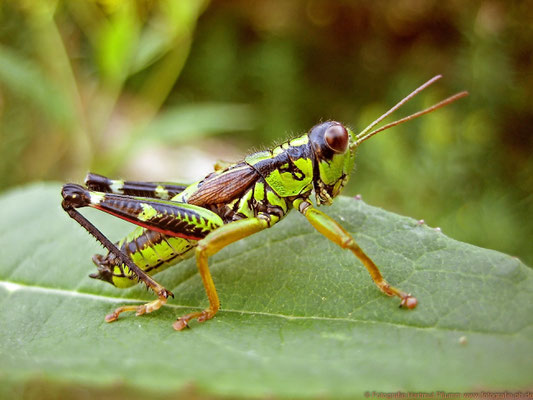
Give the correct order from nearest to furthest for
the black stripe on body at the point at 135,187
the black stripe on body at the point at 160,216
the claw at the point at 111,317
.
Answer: the claw at the point at 111,317 < the black stripe on body at the point at 160,216 < the black stripe on body at the point at 135,187

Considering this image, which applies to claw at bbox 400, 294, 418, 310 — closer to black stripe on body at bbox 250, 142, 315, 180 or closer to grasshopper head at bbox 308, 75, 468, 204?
grasshopper head at bbox 308, 75, 468, 204

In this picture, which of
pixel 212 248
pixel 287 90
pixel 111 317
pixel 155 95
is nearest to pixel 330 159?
pixel 212 248

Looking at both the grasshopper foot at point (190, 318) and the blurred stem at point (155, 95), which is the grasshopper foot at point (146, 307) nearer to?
the grasshopper foot at point (190, 318)

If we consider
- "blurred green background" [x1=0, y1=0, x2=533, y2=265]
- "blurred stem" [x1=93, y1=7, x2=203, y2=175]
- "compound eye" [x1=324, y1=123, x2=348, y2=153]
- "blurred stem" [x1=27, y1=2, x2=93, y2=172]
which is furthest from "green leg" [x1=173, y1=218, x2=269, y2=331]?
"blurred stem" [x1=27, y1=2, x2=93, y2=172]

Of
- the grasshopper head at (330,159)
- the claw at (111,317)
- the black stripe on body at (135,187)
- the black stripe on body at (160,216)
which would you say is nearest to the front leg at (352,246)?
the grasshopper head at (330,159)

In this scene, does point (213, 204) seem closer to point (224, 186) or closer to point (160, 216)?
point (224, 186)

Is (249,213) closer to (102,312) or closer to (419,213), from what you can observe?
(102,312)
